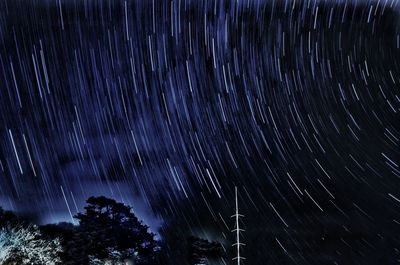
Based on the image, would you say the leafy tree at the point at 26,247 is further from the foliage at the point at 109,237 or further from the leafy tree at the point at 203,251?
the leafy tree at the point at 203,251

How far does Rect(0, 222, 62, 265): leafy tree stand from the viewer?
33.2 metres

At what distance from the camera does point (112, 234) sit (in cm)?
4247

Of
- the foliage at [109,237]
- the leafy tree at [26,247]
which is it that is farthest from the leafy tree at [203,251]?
the leafy tree at [26,247]

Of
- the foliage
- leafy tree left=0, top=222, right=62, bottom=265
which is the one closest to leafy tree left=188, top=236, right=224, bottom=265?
the foliage

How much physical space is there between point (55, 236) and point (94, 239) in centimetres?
→ 273

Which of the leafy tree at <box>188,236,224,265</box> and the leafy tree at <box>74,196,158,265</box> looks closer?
the leafy tree at <box>74,196,158,265</box>

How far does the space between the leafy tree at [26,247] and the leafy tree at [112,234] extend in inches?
83.5

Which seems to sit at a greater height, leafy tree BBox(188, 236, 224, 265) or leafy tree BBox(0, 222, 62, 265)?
leafy tree BBox(188, 236, 224, 265)

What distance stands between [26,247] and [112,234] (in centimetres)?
901

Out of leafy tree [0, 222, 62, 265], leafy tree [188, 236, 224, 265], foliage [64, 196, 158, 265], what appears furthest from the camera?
leafy tree [188, 236, 224, 265]

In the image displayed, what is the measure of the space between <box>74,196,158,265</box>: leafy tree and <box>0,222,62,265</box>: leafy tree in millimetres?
2121

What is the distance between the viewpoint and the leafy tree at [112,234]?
39031 mm

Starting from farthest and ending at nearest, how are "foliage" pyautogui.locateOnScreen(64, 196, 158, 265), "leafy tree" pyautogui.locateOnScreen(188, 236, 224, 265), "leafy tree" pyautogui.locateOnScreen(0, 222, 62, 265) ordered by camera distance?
"leafy tree" pyautogui.locateOnScreen(188, 236, 224, 265) → "foliage" pyautogui.locateOnScreen(64, 196, 158, 265) → "leafy tree" pyautogui.locateOnScreen(0, 222, 62, 265)

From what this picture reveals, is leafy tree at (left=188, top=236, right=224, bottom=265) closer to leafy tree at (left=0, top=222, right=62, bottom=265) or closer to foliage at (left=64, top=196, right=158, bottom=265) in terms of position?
foliage at (left=64, top=196, right=158, bottom=265)
